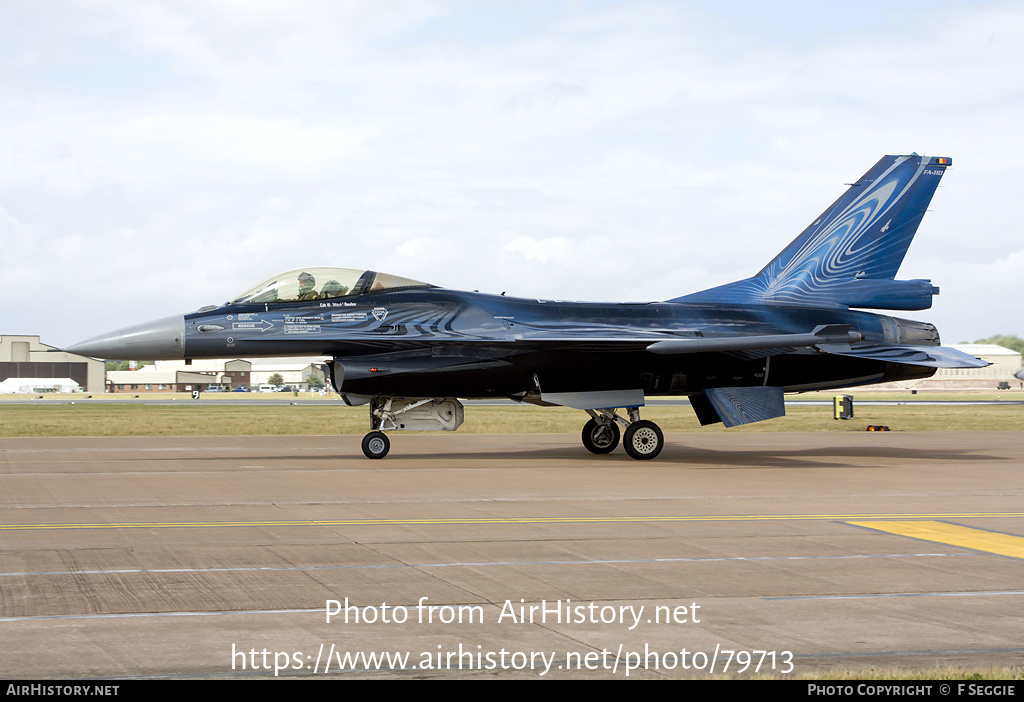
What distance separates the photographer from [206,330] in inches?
699

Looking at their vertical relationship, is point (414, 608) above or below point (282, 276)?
below

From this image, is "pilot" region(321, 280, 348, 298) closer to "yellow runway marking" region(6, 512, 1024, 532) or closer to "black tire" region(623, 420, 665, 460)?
"black tire" region(623, 420, 665, 460)

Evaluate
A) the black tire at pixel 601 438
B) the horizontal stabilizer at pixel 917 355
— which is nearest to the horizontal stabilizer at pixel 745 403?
the horizontal stabilizer at pixel 917 355

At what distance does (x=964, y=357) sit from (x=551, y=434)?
12.1 meters

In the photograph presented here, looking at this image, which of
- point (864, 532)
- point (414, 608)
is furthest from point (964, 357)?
point (414, 608)

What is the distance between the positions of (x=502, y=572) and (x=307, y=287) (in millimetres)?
11487

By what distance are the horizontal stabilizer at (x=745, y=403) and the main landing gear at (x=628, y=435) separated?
1319mm

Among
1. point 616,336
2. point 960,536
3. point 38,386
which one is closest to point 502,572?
point 960,536

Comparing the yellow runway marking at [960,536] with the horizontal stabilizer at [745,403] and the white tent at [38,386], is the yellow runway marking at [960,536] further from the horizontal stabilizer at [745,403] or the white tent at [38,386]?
the white tent at [38,386]

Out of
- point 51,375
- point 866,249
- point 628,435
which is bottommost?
point 628,435

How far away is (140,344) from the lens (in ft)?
57.5

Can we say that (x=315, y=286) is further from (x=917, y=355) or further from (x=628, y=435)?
(x=917, y=355)

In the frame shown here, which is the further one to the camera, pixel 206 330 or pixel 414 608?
pixel 206 330

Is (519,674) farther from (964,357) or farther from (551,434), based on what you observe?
(551,434)
